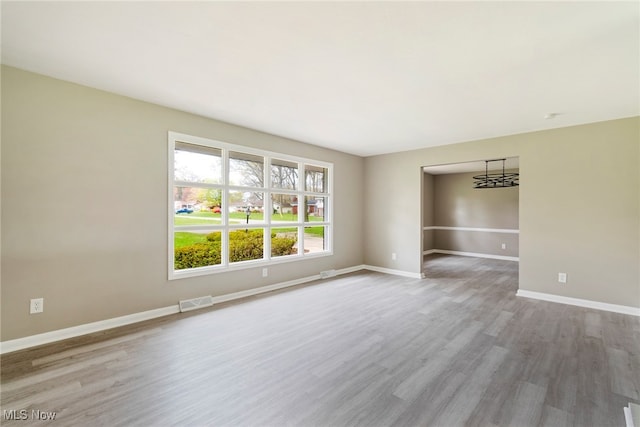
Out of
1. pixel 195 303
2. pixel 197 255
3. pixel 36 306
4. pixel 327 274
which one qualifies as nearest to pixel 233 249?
pixel 197 255

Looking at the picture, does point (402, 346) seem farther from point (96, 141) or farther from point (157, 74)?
point (96, 141)

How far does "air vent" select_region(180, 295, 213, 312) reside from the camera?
12.1ft

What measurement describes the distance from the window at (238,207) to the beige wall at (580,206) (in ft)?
10.4

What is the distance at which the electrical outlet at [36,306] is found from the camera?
107 inches

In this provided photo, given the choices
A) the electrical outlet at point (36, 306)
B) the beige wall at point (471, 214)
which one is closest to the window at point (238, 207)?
the electrical outlet at point (36, 306)

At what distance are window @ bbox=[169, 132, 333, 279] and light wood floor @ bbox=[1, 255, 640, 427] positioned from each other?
2.87 feet

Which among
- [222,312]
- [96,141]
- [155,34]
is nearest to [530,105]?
[155,34]

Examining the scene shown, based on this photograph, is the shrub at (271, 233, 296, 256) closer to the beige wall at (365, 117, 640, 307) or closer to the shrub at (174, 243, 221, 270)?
the shrub at (174, 243, 221, 270)

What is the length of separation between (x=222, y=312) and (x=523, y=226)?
4780 millimetres

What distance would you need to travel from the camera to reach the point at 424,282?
17.5ft

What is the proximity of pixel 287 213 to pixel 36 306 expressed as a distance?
11.1 ft

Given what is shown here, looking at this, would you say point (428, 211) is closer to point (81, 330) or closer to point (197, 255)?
point (197, 255)

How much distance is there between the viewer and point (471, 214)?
335 inches

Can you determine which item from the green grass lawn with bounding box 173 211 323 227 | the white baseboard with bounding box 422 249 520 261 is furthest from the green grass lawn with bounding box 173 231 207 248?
the white baseboard with bounding box 422 249 520 261
